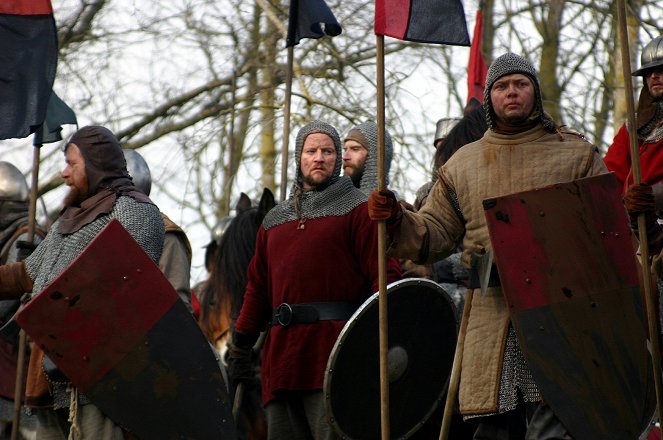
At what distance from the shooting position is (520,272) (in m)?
5.71

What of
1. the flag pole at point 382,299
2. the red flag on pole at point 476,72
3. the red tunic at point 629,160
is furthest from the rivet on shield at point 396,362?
the red flag on pole at point 476,72

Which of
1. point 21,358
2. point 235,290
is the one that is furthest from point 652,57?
point 21,358

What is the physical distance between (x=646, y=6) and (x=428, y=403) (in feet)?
25.5

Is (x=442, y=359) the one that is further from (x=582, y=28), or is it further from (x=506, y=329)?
(x=582, y=28)

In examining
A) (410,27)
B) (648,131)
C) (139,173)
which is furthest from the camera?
(139,173)

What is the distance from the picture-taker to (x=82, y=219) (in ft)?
21.7

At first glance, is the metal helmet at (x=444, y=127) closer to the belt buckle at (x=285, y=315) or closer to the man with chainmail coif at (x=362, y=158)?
the man with chainmail coif at (x=362, y=158)

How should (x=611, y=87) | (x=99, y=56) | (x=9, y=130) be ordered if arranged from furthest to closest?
(x=99, y=56)
(x=611, y=87)
(x=9, y=130)

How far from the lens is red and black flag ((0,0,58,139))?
7.67 metres

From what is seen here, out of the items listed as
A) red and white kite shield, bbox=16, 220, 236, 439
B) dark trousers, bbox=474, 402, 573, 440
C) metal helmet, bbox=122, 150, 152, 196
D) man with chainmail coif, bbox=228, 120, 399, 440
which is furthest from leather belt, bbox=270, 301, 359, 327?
metal helmet, bbox=122, 150, 152, 196

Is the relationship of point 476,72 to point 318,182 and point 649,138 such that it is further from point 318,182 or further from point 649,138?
point 318,182

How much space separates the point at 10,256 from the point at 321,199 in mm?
2069

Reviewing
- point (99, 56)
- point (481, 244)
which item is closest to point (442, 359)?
point (481, 244)

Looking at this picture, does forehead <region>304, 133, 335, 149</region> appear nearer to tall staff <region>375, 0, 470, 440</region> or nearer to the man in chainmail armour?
tall staff <region>375, 0, 470, 440</region>
